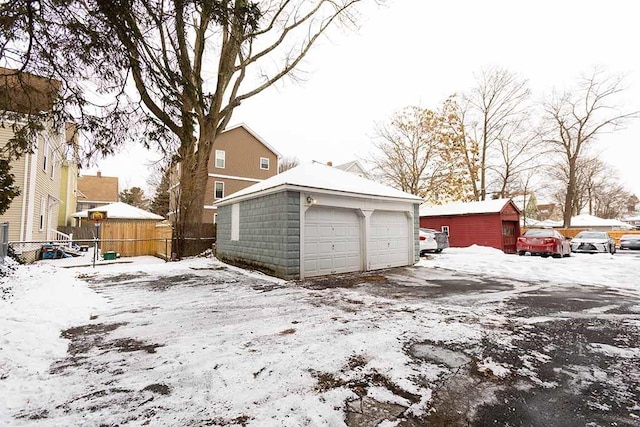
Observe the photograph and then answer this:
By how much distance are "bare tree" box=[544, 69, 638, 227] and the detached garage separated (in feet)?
64.4

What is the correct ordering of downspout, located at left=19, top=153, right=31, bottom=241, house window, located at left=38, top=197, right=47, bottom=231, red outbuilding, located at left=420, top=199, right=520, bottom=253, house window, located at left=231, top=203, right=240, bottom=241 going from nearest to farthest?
house window, located at left=231, top=203, right=240, bottom=241
downspout, located at left=19, top=153, right=31, bottom=241
house window, located at left=38, top=197, right=47, bottom=231
red outbuilding, located at left=420, top=199, right=520, bottom=253

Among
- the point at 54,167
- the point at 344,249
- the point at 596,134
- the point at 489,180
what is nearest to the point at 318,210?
the point at 344,249

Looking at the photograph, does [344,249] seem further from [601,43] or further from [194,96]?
[601,43]

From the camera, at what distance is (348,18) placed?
12.6m

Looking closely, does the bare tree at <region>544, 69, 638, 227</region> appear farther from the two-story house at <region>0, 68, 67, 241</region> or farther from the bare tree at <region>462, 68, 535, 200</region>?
the two-story house at <region>0, 68, 67, 241</region>

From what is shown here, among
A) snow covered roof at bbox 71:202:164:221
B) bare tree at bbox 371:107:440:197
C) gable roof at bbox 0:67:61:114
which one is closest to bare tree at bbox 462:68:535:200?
bare tree at bbox 371:107:440:197

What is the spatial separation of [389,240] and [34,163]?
13405 mm

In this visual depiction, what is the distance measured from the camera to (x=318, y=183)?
8.23 m

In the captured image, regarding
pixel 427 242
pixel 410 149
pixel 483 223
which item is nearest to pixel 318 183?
pixel 427 242

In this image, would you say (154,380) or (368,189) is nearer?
(154,380)

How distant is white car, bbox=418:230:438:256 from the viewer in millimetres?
14047

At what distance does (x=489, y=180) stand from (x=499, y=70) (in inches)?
322

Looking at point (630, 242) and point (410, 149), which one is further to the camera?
point (410, 149)

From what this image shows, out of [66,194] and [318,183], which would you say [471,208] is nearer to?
[318,183]
